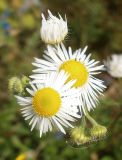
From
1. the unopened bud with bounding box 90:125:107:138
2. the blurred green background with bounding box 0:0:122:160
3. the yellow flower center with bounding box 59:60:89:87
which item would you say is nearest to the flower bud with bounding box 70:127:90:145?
the unopened bud with bounding box 90:125:107:138

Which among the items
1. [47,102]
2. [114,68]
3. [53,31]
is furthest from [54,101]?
[114,68]

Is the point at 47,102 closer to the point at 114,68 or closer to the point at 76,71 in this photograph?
the point at 76,71

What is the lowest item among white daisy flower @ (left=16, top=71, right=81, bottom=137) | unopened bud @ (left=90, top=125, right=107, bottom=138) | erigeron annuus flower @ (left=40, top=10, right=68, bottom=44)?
unopened bud @ (left=90, top=125, right=107, bottom=138)

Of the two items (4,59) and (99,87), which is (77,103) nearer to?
(99,87)

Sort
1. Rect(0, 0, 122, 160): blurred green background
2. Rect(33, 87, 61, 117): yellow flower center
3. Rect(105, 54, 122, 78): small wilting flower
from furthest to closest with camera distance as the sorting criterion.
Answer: Rect(0, 0, 122, 160): blurred green background, Rect(105, 54, 122, 78): small wilting flower, Rect(33, 87, 61, 117): yellow flower center

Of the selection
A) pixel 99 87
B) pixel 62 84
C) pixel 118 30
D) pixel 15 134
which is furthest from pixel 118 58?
pixel 118 30

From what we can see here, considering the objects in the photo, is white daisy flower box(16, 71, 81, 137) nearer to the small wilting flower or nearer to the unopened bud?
the unopened bud

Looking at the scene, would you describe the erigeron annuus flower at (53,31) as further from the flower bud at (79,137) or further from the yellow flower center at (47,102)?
the flower bud at (79,137)
